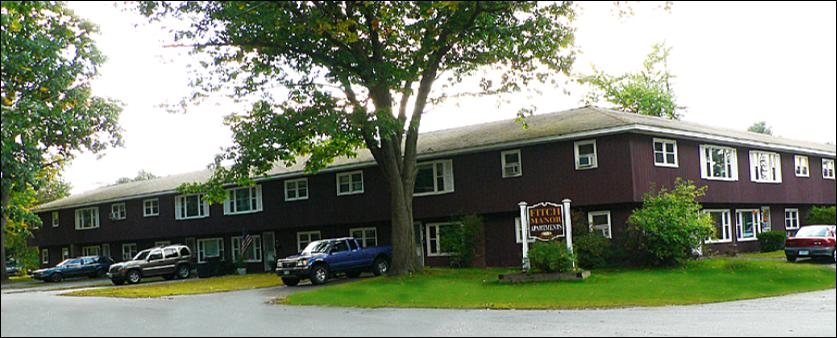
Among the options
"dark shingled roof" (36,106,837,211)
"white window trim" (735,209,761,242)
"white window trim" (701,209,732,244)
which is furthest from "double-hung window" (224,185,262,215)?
"white window trim" (735,209,761,242)

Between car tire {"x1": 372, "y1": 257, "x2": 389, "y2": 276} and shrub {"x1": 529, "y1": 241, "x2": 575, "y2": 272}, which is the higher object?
shrub {"x1": 529, "y1": 241, "x2": 575, "y2": 272}

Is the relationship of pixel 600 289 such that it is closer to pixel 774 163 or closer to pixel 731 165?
pixel 731 165

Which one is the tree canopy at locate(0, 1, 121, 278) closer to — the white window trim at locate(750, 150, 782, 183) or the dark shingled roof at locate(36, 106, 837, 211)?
the dark shingled roof at locate(36, 106, 837, 211)

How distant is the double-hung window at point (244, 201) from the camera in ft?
149

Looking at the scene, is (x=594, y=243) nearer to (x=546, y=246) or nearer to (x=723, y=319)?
(x=546, y=246)

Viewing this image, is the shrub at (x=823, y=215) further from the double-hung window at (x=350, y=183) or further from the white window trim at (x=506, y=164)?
the double-hung window at (x=350, y=183)

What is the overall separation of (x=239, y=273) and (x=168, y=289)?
34.8 ft

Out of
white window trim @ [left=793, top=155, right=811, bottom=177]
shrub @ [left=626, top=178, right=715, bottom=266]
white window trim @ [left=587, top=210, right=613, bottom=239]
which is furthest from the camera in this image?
white window trim @ [left=793, top=155, right=811, bottom=177]

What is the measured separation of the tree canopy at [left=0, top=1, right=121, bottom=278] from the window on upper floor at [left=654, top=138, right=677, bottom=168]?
21.1 m

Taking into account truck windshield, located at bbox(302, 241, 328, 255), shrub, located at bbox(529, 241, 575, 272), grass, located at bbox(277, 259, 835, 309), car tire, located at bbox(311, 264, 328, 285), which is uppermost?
truck windshield, located at bbox(302, 241, 328, 255)

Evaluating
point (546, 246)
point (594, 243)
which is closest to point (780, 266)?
point (594, 243)

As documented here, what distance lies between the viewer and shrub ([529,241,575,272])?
26.8 metres

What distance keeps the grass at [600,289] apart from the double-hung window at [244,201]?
16284 mm

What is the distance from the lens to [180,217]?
49.7m
